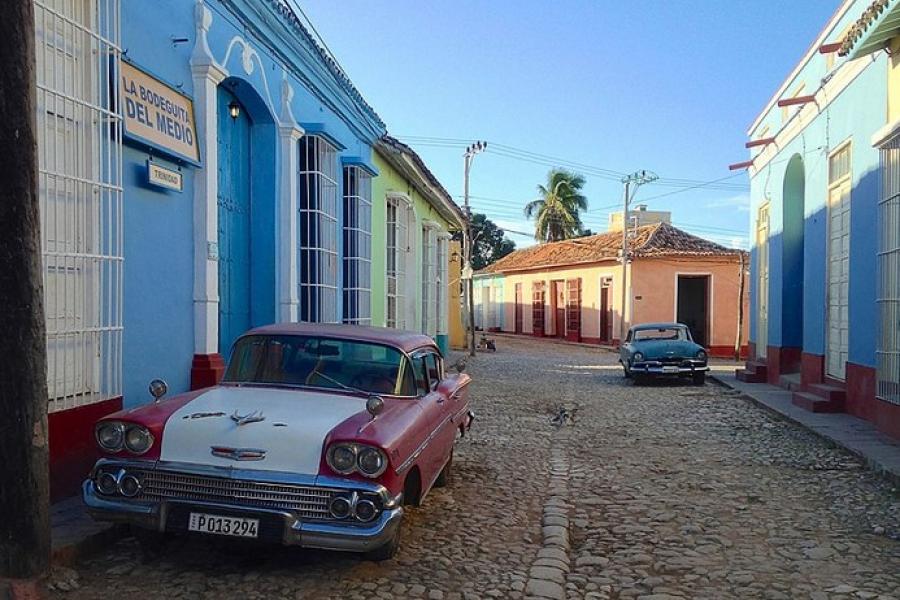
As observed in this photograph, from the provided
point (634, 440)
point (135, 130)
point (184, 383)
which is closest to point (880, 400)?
point (634, 440)

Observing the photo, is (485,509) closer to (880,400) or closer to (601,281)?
(880,400)

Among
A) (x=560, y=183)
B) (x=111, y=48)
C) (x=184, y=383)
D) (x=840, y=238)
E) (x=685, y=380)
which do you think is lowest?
(x=685, y=380)

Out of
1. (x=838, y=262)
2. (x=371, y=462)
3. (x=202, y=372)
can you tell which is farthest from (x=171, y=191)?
(x=838, y=262)

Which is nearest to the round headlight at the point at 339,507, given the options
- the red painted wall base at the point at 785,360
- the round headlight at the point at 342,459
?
the round headlight at the point at 342,459

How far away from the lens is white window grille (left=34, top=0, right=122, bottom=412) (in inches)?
197

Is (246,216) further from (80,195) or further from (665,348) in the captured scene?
(665,348)

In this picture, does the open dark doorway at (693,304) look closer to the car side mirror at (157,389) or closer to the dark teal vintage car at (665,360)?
the dark teal vintage car at (665,360)

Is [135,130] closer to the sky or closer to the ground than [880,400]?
closer to the sky

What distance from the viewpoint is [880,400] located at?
8.55 m

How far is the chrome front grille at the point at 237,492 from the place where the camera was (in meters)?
3.83

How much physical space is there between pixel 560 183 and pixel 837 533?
3902cm

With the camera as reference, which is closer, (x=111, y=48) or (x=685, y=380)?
(x=111, y=48)

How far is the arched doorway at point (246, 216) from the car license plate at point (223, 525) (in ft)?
15.1

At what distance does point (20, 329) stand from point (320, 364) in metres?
1.89
